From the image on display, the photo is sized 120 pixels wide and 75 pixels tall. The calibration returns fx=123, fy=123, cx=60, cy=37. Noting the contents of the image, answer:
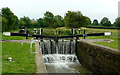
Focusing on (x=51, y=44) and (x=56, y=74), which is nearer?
(x=56, y=74)

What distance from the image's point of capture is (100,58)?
686 centimetres

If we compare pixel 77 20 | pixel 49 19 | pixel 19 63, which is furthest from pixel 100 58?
pixel 49 19

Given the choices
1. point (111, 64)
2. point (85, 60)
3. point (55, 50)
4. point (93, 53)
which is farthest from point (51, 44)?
point (111, 64)

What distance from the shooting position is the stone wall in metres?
5.56

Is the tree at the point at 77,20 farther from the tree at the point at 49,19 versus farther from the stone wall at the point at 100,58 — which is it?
the tree at the point at 49,19

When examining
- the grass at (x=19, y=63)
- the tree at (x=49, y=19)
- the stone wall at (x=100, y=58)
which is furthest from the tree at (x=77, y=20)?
the grass at (x=19, y=63)

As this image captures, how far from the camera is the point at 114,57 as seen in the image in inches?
219

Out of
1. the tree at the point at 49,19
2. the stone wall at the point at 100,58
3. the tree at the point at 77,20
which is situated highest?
the tree at the point at 49,19

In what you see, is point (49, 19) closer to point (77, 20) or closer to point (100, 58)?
point (77, 20)

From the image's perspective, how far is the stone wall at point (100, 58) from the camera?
5559mm

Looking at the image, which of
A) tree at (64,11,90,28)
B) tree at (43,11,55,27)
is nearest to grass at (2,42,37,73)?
tree at (64,11,90,28)

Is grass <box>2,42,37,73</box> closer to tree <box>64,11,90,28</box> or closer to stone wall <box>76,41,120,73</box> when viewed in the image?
stone wall <box>76,41,120,73</box>

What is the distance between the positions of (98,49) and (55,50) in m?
5.27

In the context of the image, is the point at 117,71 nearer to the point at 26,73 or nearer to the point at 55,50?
the point at 26,73
